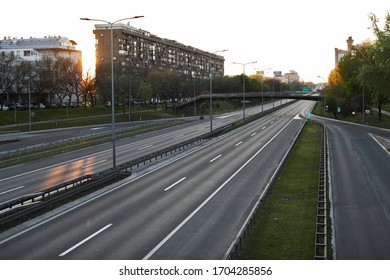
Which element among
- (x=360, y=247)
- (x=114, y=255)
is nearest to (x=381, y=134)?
(x=360, y=247)

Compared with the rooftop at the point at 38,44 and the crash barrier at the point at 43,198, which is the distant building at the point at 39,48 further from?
the crash barrier at the point at 43,198

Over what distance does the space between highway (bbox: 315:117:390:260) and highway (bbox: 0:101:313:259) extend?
4434 millimetres

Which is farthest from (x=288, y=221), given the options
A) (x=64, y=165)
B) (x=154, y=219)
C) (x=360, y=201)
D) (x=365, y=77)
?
(x=365, y=77)

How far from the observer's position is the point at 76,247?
16281 mm

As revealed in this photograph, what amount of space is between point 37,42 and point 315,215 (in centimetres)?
12342

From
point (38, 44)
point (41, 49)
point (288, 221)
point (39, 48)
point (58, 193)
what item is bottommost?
point (288, 221)

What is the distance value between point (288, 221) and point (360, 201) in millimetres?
6387

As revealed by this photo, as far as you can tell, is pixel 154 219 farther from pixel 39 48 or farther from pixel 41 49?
pixel 41 49

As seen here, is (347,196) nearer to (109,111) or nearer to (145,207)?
(145,207)

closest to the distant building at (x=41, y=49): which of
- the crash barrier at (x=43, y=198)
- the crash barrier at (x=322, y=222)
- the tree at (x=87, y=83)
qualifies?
the tree at (x=87, y=83)

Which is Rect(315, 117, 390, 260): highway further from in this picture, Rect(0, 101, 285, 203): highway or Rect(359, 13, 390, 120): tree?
Rect(0, 101, 285, 203): highway

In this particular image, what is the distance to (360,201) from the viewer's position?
24.2 m

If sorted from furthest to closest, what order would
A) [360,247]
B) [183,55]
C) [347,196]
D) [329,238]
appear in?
[183,55] < [347,196] < [329,238] < [360,247]

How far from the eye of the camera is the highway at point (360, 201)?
16.5m
